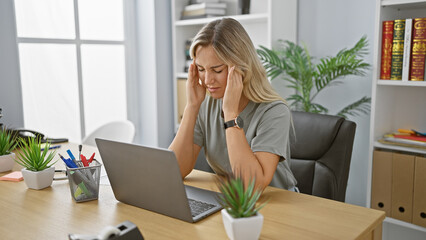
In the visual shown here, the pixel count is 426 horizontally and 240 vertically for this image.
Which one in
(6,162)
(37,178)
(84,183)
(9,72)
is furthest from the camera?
(9,72)

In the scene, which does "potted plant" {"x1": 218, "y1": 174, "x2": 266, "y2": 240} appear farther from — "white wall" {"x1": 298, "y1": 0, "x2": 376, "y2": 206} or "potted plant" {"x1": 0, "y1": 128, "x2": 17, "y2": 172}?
"white wall" {"x1": 298, "y1": 0, "x2": 376, "y2": 206}

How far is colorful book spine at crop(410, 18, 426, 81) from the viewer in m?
2.06

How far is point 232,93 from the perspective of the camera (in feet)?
4.98

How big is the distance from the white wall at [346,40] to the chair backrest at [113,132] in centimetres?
129

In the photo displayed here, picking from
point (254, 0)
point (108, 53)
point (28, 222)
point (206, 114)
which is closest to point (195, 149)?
point (206, 114)

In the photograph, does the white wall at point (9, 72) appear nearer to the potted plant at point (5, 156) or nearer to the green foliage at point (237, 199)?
the potted plant at point (5, 156)

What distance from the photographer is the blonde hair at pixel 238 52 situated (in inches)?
60.0

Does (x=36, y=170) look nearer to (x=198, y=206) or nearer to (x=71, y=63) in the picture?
(x=198, y=206)

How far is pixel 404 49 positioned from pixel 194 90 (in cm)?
114

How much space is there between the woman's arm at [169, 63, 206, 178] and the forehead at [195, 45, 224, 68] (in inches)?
6.3

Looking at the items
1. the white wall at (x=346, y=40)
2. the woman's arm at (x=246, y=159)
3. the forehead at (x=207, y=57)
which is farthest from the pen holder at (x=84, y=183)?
the white wall at (x=346, y=40)

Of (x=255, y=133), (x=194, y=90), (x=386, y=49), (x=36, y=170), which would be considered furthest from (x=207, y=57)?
(x=386, y=49)

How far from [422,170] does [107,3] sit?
2448mm

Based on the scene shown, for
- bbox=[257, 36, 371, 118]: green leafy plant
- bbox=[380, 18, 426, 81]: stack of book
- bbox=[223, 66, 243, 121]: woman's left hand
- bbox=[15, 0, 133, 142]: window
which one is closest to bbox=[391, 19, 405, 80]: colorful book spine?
bbox=[380, 18, 426, 81]: stack of book
